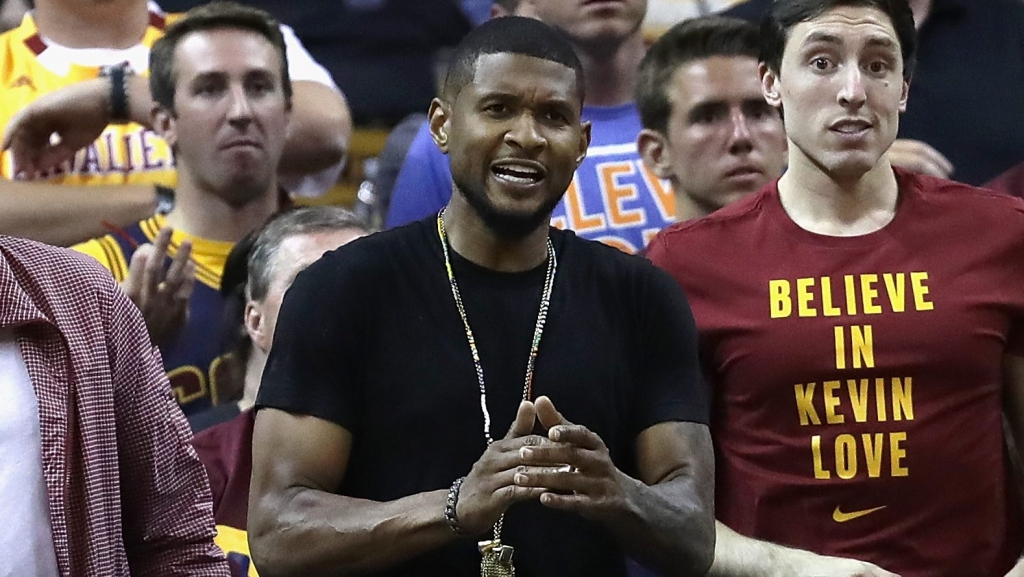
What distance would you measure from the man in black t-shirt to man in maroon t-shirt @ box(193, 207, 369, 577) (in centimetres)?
83

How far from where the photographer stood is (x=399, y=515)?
249 centimetres

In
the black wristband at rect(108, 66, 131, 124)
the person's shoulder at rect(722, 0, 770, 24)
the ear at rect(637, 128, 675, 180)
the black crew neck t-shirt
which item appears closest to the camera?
the black crew neck t-shirt

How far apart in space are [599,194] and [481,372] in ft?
5.26

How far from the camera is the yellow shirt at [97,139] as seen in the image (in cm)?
441

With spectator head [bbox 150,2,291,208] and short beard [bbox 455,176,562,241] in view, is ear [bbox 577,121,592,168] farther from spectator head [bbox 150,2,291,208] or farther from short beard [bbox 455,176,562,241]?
spectator head [bbox 150,2,291,208]

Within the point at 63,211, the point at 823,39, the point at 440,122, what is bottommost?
the point at 440,122

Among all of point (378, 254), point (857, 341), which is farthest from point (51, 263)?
point (857, 341)

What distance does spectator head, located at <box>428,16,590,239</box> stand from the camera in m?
2.71

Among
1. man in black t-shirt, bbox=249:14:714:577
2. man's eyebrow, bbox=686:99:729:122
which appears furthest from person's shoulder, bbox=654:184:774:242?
man's eyebrow, bbox=686:99:729:122

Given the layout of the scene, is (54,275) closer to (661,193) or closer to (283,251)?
(283,251)

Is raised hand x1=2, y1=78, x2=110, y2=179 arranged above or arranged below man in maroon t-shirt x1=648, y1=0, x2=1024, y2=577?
above

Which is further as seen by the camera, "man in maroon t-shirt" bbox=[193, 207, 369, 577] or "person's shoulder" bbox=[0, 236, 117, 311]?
"man in maroon t-shirt" bbox=[193, 207, 369, 577]

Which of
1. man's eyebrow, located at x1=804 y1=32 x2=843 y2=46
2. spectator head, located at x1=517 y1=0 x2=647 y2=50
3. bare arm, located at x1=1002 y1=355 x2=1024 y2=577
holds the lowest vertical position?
bare arm, located at x1=1002 y1=355 x2=1024 y2=577

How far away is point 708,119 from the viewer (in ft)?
13.2
